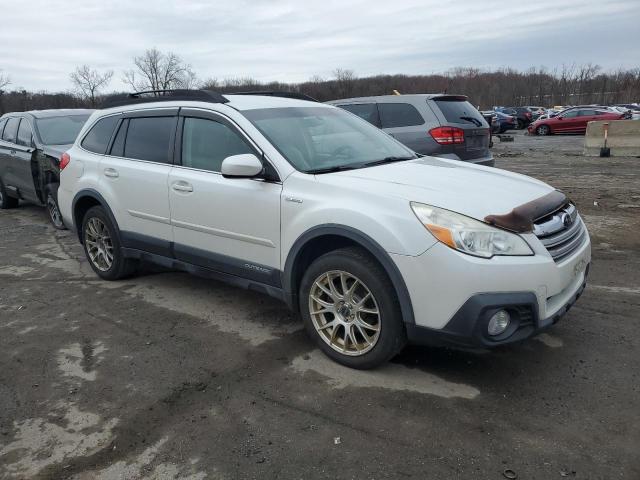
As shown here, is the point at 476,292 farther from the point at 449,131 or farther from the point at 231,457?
the point at 449,131

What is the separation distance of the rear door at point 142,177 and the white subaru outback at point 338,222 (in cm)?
2

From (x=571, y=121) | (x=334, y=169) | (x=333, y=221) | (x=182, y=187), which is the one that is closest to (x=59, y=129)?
(x=182, y=187)

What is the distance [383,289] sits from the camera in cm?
317

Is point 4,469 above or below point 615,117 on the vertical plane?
below

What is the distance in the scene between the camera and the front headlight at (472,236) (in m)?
2.93

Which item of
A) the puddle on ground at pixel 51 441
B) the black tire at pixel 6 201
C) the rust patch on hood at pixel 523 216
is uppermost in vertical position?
the rust patch on hood at pixel 523 216

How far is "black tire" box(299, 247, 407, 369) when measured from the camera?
318 cm

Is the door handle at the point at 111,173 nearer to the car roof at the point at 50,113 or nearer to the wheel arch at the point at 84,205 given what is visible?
the wheel arch at the point at 84,205

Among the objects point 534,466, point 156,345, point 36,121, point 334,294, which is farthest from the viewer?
point 36,121

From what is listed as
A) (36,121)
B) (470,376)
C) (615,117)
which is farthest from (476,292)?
(615,117)

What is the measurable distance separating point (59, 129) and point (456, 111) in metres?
6.17

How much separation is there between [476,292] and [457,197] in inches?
24.5

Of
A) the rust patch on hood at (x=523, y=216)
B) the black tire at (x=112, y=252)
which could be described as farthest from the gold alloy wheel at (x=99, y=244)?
the rust patch on hood at (x=523, y=216)

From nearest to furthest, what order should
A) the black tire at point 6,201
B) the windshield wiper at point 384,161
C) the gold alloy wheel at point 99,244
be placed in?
1. the windshield wiper at point 384,161
2. the gold alloy wheel at point 99,244
3. the black tire at point 6,201
